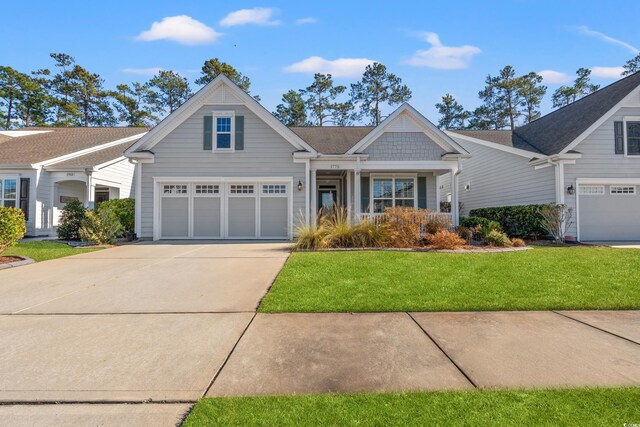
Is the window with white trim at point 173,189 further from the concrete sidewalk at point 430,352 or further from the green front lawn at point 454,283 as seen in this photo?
the concrete sidewalk at point 430,352

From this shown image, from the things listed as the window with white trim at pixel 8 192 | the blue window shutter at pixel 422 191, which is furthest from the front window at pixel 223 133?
the window with white trim at pixel 8 192

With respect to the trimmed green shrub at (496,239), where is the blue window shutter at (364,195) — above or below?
above

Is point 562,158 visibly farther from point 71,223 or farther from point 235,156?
point 71,223

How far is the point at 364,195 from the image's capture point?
1430cm

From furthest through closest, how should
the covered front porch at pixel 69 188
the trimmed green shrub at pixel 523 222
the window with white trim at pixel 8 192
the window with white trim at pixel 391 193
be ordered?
1. the covered front porch at pixel 69 188
2. the window with white trim at pixel 8 192
3. the window with white trim at pixel 391 193
4. the trimmed green shrub at pixel 523 222

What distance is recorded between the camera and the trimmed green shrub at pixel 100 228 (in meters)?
11.0

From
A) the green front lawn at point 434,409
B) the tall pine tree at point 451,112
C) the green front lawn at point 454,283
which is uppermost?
the tall pine tree at point 451,112

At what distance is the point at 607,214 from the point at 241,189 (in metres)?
14.6

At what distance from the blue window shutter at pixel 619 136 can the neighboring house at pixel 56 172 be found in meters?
22.9

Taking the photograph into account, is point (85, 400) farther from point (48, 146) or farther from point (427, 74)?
point (48, 146)

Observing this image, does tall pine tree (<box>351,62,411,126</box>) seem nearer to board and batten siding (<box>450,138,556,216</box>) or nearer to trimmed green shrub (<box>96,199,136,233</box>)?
board and batten siding (<box>450,138,556,216</box>)

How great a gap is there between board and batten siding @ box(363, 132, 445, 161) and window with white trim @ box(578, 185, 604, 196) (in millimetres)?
5678

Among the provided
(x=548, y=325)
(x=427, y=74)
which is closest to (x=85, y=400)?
(x=548, y=325)

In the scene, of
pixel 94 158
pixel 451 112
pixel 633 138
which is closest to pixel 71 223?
pixel 94 158
